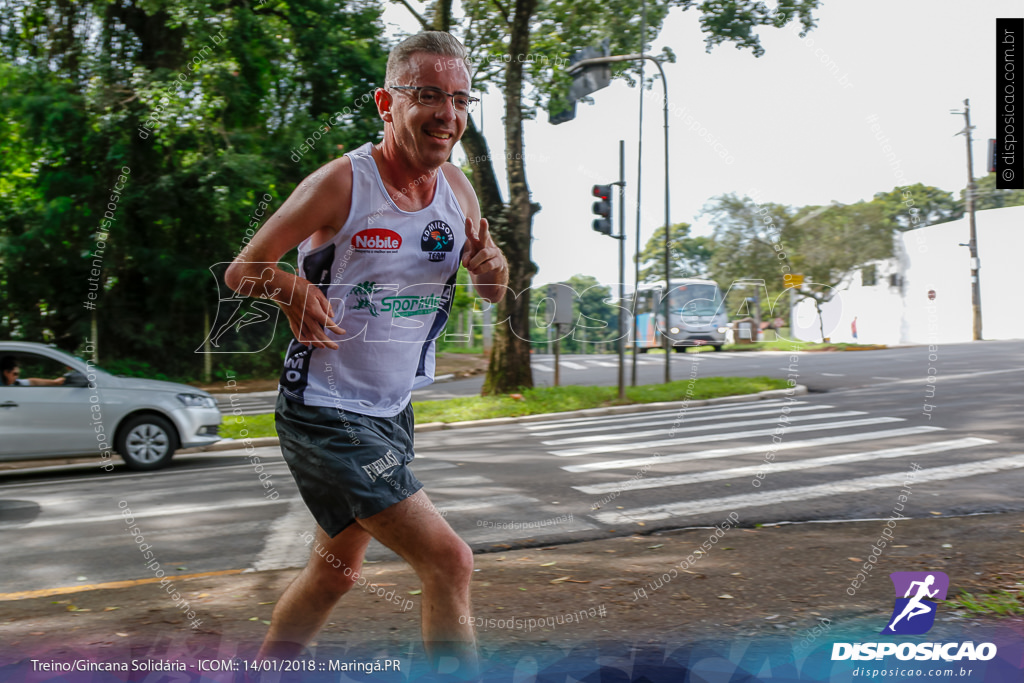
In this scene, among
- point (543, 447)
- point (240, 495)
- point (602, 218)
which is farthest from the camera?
point (602, 218)

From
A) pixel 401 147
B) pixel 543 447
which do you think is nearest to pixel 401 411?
pixel 401 147

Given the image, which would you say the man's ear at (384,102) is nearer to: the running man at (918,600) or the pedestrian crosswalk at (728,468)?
the running man at (918,600)

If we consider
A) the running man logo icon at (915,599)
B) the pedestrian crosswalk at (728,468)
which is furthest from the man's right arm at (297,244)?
the pedestrian crosswalk at (728,468)

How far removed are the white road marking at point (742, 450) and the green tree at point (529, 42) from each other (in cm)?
300

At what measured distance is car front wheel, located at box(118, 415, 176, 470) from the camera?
9.12m

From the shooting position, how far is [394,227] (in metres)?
2.30

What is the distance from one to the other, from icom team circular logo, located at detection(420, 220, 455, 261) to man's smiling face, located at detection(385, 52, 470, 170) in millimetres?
171

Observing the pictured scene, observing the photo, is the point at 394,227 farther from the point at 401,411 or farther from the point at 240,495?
the point at 240,495

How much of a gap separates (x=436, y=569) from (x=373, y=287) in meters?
0.77

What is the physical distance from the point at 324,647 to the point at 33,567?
2637 mm

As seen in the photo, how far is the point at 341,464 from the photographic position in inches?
87.6

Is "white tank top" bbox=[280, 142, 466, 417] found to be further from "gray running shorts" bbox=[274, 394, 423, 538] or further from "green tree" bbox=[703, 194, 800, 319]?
"green tree" bbox=[703, 194, 800, 319]

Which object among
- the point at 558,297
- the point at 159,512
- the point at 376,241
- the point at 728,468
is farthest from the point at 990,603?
the point at 159,512

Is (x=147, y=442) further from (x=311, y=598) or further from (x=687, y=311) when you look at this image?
(x=687, y=311)
